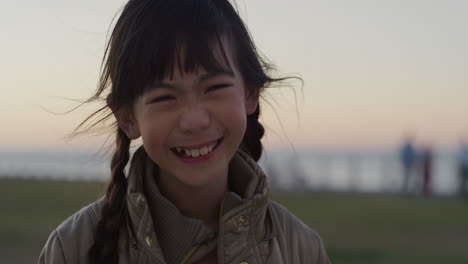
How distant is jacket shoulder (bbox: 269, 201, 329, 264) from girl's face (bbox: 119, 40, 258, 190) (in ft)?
0.94

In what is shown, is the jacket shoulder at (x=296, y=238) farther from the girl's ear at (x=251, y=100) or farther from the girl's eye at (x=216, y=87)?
the girl's eye at (x=216, y=87)

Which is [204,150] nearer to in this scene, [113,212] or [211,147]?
[211,147]

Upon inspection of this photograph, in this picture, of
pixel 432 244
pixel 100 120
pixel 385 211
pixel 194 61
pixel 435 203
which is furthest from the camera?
pixel 435 203

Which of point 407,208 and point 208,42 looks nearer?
point 208,42

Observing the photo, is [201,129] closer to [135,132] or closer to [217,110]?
[217,110]

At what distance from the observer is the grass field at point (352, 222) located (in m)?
7.48

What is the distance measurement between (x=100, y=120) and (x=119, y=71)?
339 mm

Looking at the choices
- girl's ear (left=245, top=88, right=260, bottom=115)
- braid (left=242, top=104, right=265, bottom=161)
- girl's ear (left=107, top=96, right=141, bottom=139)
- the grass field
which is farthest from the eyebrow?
the grass field

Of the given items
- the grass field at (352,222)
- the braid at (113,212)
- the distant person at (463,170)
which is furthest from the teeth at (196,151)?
the distant person at (463,170)

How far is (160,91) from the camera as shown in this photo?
2439mm

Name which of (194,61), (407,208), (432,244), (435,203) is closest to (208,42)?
(194,61)

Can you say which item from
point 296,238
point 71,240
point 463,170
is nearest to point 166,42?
point 71,240

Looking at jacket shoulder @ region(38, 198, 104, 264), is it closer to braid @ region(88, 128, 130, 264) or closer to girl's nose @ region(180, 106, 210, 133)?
braid @ region(88, 128, 130, 264)

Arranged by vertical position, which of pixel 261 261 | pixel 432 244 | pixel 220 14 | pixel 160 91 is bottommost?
pixel 432 244
